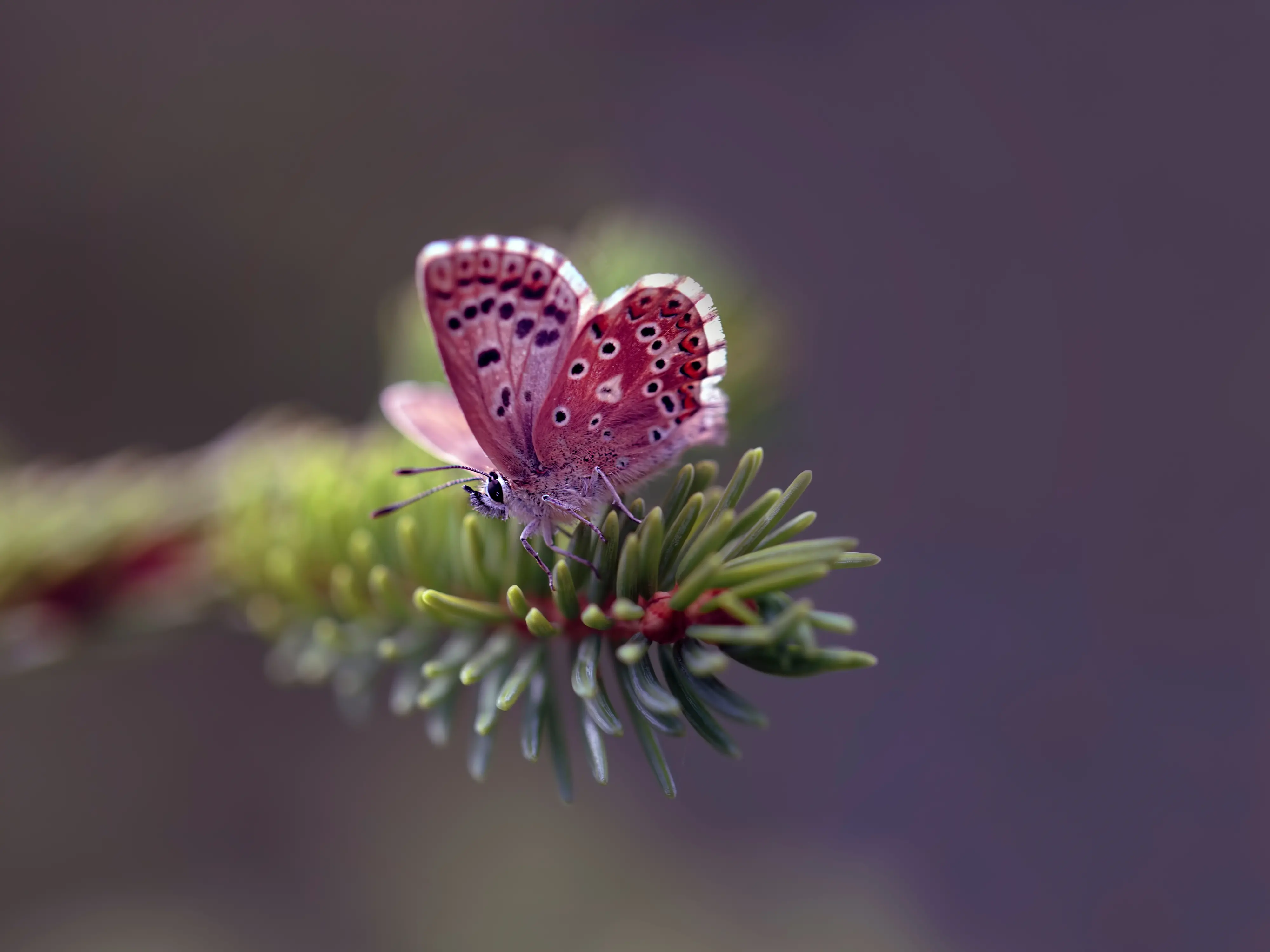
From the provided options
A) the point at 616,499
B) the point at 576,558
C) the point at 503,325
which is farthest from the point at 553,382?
A: the point at 576,558

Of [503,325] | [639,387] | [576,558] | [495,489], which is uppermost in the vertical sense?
[503,325]

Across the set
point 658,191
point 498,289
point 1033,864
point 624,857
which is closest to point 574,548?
point 498,289

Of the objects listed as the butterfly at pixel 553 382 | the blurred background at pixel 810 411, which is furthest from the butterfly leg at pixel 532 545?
the blurred background at pixel 810 411

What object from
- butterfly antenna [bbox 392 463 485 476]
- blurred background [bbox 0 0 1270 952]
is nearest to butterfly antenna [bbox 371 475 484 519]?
butterfly antenna [bbox 392 463 485 476]

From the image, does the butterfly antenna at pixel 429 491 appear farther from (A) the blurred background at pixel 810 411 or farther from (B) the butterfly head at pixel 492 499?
(A) the blurred background at pixel 810 411

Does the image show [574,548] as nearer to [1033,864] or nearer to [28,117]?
[1033,864]

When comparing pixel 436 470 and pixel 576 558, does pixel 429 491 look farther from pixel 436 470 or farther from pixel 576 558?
pixel 576 558

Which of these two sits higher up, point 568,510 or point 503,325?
point 503,325
